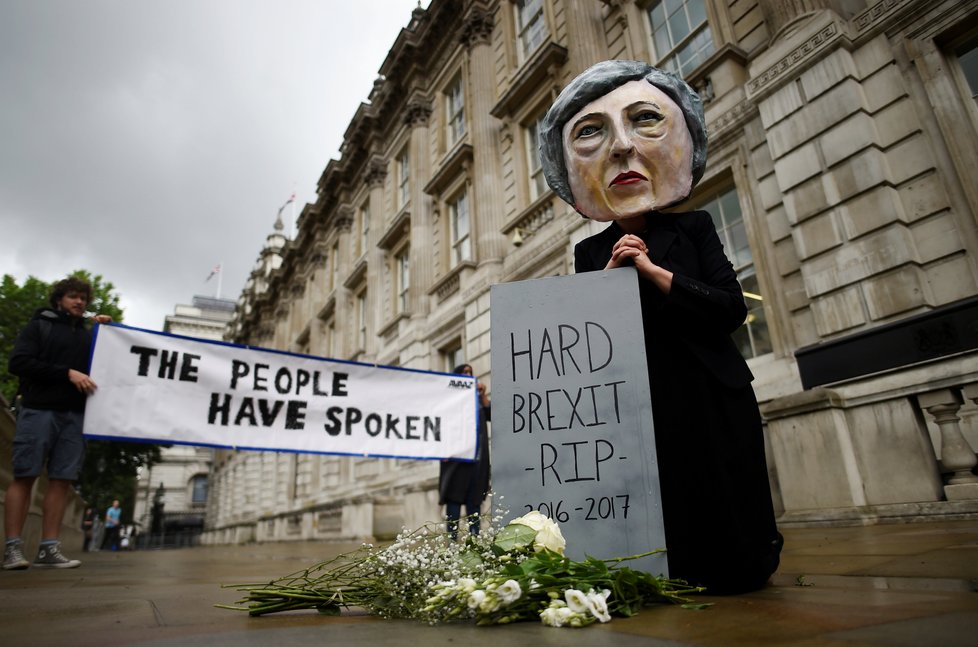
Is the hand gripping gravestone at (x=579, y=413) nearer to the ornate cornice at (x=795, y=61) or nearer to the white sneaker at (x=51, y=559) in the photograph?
the white sneaker at (x=51, y=559)

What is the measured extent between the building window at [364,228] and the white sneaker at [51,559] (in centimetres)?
1723

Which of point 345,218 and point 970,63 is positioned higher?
point 345,218

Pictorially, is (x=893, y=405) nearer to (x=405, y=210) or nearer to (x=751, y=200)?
(x=751, y=200)

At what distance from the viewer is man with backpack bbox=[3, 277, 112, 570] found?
4133 mm

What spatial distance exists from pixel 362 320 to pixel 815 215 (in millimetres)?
16928

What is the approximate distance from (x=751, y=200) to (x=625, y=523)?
638 cm

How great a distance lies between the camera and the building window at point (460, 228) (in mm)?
14459

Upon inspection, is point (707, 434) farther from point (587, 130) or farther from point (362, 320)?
point (362, 320)

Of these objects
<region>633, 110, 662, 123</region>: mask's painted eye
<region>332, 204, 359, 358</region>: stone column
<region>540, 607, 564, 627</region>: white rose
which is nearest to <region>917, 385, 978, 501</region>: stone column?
<region>633, 110, 662, 123</region>: mask's painted eye

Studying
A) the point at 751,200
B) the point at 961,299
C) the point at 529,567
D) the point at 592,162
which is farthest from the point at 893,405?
the point at 529,567

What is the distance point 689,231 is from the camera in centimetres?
235

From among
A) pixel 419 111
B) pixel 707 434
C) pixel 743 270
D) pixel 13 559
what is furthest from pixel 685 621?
pixel 419 111

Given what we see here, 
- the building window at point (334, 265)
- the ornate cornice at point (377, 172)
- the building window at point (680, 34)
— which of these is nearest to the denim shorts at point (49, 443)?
the building window at point (680, 34)

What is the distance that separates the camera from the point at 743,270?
721 centimetres
